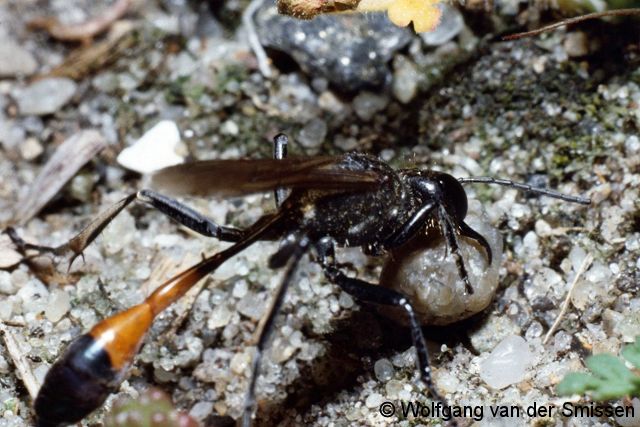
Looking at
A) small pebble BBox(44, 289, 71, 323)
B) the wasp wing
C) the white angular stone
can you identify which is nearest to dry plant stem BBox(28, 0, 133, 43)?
small pebble BBox(44, 289, 71, 323)

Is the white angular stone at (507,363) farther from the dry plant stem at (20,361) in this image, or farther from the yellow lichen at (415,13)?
the dry plant stem at (20,361)

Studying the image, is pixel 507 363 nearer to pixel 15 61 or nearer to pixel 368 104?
pixel 368 104

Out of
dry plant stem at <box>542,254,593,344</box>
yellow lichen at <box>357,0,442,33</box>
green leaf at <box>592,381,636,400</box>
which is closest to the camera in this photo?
green leaf at <box>592,381,636,400</box>

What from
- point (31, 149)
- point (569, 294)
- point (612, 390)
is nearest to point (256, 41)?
point (31, 149)

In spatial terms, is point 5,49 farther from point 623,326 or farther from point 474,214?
point 623,326

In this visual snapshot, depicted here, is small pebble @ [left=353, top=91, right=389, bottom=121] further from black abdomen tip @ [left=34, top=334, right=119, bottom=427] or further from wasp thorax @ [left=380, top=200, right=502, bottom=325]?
black abdomen tip @ [left=34, top=334, right=119, bottom=427]

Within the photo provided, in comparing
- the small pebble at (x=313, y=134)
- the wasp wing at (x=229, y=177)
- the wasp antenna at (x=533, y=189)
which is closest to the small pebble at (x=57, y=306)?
the wasp wing at (x=229, y=177)
